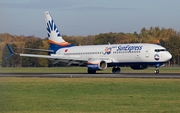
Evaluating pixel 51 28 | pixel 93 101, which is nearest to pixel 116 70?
pixel 51 28

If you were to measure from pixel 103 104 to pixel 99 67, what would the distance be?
3747 centimetres

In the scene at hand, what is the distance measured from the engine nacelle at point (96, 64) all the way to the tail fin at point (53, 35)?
38.9ft

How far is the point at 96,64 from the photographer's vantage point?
60.0m

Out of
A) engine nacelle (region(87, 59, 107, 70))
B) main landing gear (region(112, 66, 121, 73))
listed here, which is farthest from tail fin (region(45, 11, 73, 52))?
engine nacelle (region(87, 59, 107, 70))

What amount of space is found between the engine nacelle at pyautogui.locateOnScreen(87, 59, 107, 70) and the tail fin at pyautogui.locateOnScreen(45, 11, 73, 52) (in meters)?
11.9

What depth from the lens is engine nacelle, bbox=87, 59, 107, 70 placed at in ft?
196

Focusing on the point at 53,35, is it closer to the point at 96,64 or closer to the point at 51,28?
the point at 51,28

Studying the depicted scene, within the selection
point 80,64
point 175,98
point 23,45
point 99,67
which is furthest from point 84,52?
point 23,45

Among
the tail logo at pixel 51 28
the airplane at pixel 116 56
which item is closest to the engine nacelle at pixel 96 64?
the airplane at pixel 116 56

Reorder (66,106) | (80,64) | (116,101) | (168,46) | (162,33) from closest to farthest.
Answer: (66,106)
(116,101)
(80,64)
(168,46)
(162,33)

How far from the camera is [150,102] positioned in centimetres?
2311

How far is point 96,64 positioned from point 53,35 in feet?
50.1

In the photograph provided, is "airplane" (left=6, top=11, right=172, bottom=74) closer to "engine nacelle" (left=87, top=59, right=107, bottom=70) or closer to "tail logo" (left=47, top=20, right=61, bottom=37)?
"engine nacelle" (left=87, top=59, right=107, bottom=70)

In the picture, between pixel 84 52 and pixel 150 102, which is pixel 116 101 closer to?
pixel 150 102
